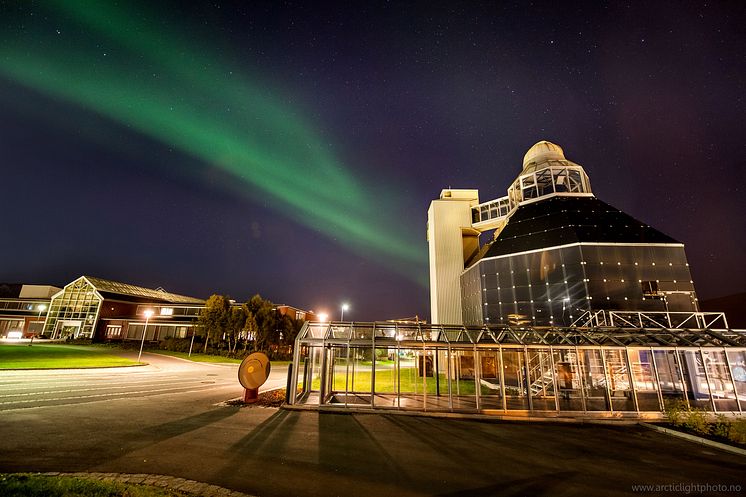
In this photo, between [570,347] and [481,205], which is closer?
[570,347]

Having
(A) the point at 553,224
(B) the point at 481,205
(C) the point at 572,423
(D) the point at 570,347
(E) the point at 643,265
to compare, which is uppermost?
(B) the point at 481,205

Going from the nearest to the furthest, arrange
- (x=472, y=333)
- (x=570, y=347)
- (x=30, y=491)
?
(x=30, y=491)
(x=570, y=347)
(x=472, y=333)

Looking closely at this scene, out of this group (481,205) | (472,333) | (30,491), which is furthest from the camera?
(481,205)

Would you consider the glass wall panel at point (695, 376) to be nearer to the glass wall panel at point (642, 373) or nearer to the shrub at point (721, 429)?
the glass wall panel at point (642, 373)

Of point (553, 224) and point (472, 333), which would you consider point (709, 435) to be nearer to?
point (472, 333)

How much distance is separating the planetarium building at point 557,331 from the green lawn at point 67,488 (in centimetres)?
954

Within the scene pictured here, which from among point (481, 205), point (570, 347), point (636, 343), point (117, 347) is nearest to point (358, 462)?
point (570, 347)

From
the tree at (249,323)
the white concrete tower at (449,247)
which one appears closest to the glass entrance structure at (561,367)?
the white concrete tower at (449,247)

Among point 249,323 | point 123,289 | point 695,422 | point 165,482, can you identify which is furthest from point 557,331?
point 123,289

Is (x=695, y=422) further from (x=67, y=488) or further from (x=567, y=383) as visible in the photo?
(x=67, y=488)

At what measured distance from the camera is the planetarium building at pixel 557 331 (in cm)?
1560

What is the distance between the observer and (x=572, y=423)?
1391 cm

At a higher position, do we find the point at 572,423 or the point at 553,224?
the point at 553,224

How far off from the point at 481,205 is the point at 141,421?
36796 mm
